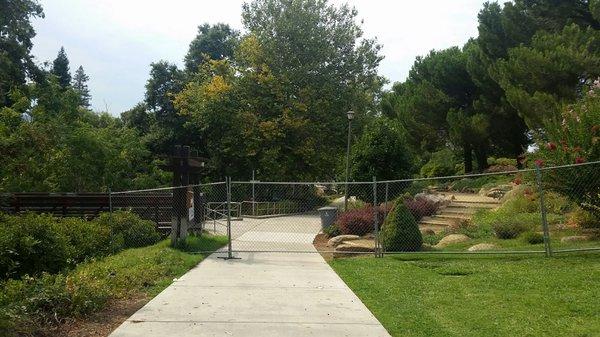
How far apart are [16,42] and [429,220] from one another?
67.0 ft

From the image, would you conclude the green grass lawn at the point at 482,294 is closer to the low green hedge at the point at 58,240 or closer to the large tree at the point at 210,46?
the low green hedge at the point at 58,240

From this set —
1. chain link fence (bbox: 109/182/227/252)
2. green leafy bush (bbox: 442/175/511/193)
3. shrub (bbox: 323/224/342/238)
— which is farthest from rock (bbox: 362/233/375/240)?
green leafy bush (bbox: 442/175/511/193)

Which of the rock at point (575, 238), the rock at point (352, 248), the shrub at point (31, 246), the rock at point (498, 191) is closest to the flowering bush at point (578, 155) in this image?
the rock at point (575, 238)

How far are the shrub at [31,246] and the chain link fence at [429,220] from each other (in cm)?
247

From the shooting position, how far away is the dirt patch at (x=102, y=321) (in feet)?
20.4

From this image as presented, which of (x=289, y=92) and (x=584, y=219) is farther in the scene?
(x=289, y=92)

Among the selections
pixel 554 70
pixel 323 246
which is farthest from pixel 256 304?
pixel 554 70

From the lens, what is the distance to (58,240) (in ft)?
35.6

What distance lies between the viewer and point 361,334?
21.0 feet

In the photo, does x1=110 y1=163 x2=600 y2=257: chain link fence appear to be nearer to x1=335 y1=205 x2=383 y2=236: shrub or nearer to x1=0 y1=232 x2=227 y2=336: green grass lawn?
x1=335 y1=205 x2=383 y2=236: shrub

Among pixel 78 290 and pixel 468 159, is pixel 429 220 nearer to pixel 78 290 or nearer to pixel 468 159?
pixel 78 290

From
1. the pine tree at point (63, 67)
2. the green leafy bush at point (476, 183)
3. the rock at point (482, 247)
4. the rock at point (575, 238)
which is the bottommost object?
the rock at point (482, 247)

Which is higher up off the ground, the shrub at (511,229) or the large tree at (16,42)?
the large tree at (16,42)

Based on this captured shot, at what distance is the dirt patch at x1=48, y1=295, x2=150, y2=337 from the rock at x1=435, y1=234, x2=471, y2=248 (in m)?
7.98
